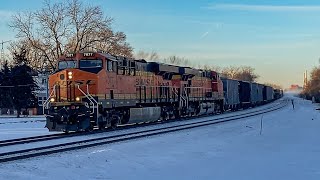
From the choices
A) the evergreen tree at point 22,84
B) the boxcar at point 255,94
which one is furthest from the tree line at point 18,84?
the boxcar at point 255,94

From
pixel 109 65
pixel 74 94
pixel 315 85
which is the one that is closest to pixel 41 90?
pixel 109 65

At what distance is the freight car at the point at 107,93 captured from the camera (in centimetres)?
2195

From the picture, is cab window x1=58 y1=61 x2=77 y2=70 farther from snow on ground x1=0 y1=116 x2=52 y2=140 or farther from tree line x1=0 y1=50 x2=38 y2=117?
tree line x1=0 y1=50 x2=38 y2=117

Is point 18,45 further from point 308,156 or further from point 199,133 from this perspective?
point 308,156

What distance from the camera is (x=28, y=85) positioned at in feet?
187

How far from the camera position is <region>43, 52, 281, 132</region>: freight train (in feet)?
72.1

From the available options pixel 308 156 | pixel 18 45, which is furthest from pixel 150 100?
pixel 18 45

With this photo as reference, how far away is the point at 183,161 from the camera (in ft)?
42.3

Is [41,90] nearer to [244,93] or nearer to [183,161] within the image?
[244,93]

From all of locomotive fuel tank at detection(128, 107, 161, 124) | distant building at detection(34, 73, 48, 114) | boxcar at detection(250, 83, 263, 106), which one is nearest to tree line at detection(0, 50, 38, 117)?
distant building at detection(34, 73, 48, 114)

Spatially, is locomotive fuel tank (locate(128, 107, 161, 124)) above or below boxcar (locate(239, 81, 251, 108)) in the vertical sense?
below

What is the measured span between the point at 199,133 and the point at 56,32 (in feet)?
136

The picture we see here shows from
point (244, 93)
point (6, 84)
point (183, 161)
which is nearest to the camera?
point (183, 161)

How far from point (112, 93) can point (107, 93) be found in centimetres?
Result: 58
